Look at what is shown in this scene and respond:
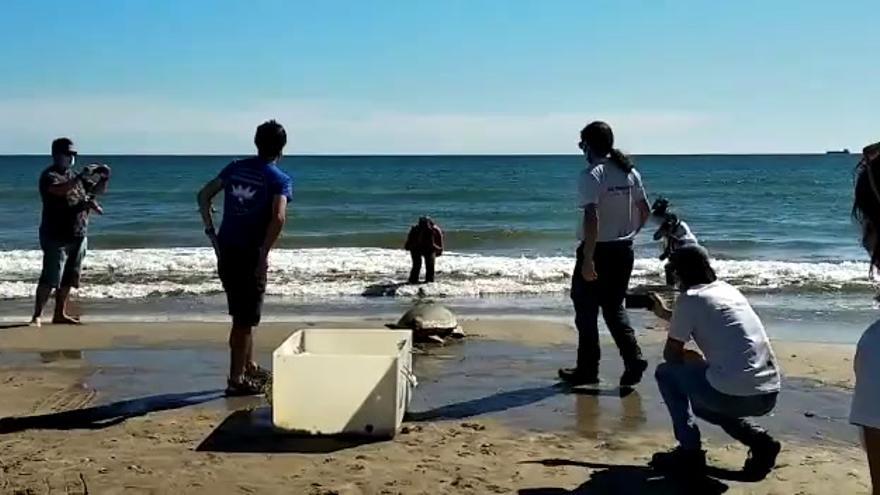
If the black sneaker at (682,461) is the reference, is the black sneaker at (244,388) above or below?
below

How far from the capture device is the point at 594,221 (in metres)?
6.11

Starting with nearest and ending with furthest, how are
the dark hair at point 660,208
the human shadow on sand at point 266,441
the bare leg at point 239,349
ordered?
the human shadow on sand at point 266,441 → the bare leg at point 239,349 → the dark hair at point 660,208

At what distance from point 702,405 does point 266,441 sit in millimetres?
2126

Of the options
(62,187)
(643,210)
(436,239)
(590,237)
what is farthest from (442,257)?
(590,237)

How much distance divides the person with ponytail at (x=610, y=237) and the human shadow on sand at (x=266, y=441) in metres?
1.88

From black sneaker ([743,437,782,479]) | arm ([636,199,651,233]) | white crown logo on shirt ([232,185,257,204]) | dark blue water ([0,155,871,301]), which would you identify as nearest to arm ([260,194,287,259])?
white crown logo on shirt ([232,185,257,204])

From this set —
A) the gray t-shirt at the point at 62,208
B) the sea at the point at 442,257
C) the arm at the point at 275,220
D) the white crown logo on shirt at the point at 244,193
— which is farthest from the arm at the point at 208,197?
the sea at the point at 442,257

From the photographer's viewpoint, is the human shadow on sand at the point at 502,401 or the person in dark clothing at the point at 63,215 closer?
the human shadow on sand at the point at 502,401

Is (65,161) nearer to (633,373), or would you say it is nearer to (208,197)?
(208,197)

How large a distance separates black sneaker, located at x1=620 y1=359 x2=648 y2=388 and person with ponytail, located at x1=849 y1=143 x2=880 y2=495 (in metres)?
4.25

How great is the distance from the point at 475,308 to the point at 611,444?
650 centimetres

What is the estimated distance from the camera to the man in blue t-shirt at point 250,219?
592 cm

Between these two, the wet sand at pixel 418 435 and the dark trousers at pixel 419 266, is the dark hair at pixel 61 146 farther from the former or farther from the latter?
the dark trousers at pixel 419 266

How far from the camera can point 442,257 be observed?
56.9ft
